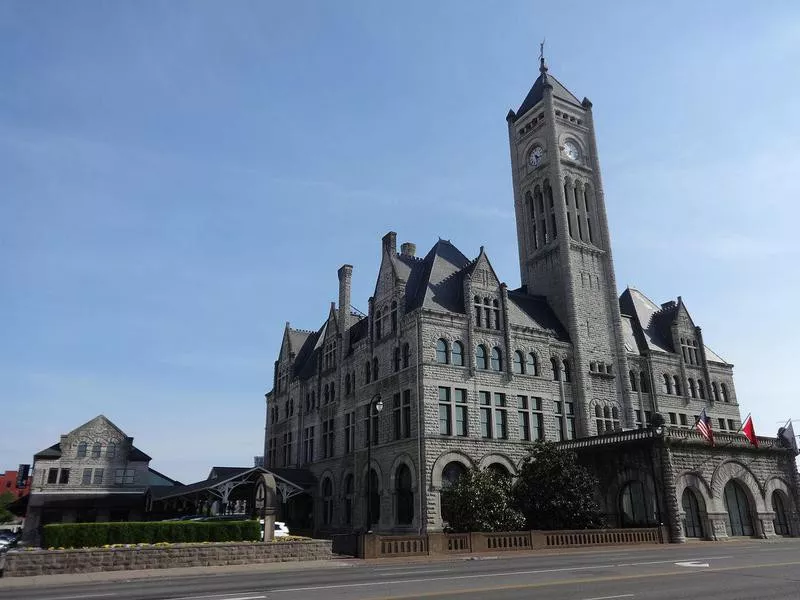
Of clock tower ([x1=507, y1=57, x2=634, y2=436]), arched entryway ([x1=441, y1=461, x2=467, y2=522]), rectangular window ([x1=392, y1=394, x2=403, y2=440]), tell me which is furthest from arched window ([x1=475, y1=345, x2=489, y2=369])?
clock tower ([x1=507, y1=57, x2=634, y2=436])

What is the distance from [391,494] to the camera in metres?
41.7

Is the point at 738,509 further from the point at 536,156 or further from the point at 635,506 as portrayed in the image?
the point at 536,156

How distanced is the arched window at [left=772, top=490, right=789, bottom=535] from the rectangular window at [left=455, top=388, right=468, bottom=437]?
72.7ft

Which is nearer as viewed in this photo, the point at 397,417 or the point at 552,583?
the point at 552,583

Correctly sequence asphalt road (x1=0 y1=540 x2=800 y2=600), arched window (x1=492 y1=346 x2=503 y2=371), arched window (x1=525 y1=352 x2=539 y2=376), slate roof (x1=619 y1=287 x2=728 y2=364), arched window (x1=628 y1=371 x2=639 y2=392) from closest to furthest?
1. asphalt road (x1=0 y1=540 x2=800 y2=600)
2. arched window (x1=492 y1=346 x2=503 y2=371)
3. arched window (x1=525 y1=352 x2=539 y2=376)
4. arched window (x1=628 y1=371 x2=639 y2=392)
5. slate roof (x1=619 y1=287 x2=728 y2=364)

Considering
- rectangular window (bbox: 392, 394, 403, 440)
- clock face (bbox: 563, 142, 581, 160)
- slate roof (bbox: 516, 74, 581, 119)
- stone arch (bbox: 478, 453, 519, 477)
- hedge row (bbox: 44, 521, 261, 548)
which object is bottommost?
hedge row (bbox: 44, 521, 261, 548)

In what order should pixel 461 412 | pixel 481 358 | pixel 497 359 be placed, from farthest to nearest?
pixel 497 359 → pixel 481 358 → pixel 461 412

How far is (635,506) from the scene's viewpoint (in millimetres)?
39375

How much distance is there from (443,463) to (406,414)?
14.7 ft

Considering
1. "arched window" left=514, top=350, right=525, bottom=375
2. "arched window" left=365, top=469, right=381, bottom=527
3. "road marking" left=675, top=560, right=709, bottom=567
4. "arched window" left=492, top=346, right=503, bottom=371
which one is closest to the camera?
"road marking" left=675, top=560, right=709, bottom=567

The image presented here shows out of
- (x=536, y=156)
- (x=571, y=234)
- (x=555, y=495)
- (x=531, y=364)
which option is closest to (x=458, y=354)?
(x=531, y=364)

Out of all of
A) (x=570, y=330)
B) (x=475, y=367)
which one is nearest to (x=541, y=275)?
(x=570, y=330)

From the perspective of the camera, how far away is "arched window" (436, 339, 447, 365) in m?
41.8

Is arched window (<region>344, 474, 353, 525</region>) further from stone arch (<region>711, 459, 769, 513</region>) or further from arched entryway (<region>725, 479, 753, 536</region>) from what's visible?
arched entryway (<region>725, 479, 753, 536</region>)
